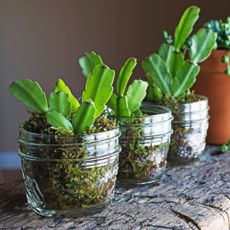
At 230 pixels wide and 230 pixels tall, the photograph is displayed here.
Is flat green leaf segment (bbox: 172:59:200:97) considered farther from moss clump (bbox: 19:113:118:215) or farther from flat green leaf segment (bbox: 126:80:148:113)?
moss clump (bbox: 19:113:118:215)

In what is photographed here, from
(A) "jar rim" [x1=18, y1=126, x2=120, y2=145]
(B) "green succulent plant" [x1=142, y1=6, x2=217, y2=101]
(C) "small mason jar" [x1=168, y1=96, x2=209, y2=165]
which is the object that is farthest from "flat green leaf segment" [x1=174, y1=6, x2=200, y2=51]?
(A) "jar rim" [x1=18, y1=126, x2=120, y2=145]

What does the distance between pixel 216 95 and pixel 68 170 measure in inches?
21.5

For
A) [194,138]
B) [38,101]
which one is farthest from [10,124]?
[38,101]

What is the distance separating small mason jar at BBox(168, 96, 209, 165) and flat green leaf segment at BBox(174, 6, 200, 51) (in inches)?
4.8

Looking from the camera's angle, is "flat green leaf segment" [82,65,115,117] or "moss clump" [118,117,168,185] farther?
"moss clump" [118,117,168,185]

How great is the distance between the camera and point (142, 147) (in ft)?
2.50

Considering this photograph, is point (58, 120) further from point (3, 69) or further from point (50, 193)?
point (3, 69)

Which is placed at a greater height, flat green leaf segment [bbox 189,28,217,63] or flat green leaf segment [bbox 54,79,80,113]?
flat green leaf segment [bbox 189,28,217,63]

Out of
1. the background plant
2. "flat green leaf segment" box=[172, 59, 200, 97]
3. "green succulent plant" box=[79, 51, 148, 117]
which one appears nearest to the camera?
"green succulent plant" box=[79, 51, 148, 117]

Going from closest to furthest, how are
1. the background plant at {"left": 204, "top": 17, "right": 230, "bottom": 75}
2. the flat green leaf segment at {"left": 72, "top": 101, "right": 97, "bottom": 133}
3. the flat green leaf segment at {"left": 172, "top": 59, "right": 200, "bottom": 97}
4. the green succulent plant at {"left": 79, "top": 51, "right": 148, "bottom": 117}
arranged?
the flat green leaf segment at {"left": 72, "top": 101, "right": 97, "bottom": 133}
the green succulent plant at {"left": 79, "top": 51, "right": 148, "bottom": 117}
the flat green leaf segment at {"left": 172, "top": 59, "right": 200, "bottom": 97}
the background plant at {"left": 204, "top": 17, "right": 230, "bottom": 75}

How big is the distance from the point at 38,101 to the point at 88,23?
205cm

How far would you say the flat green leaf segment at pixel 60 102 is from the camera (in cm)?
64

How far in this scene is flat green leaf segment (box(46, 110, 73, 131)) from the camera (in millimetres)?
621

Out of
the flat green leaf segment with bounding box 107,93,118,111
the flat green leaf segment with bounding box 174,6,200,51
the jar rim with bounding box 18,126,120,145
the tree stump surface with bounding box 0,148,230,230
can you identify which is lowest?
the tree stump surface with bounding box 0,148,230,230
